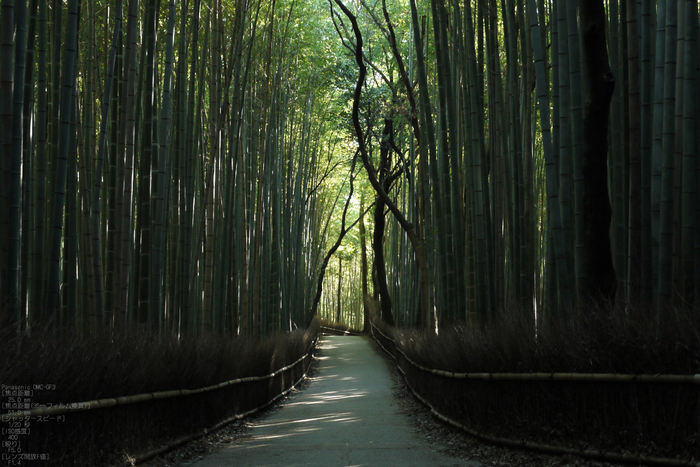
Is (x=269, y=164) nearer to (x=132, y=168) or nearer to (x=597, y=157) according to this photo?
(x=132, y=168)

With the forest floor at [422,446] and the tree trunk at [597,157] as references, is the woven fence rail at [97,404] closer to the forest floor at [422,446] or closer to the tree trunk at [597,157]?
the forest floor at [422,446]

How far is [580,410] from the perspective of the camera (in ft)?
11.1

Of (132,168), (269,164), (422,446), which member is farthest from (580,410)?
(269,164)

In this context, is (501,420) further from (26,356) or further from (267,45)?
(267,45)

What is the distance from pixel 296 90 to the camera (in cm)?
1177

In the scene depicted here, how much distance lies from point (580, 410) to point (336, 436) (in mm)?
2213

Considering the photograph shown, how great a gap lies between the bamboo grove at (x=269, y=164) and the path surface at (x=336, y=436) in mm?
1082

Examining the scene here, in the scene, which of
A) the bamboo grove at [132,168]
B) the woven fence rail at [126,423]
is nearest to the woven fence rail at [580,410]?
the woven fence rail at [126,423]

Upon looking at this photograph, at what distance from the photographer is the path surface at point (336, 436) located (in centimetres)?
405

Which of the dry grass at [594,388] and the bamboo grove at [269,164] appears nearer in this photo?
the dry grass at [594,388]

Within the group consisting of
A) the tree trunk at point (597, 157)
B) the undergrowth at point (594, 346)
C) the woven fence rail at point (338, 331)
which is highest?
the tree trunk at point (597, 157)

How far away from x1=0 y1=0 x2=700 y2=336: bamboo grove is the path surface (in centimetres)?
108

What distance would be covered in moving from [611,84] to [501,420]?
6.74 feet

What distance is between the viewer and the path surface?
4.05 m
